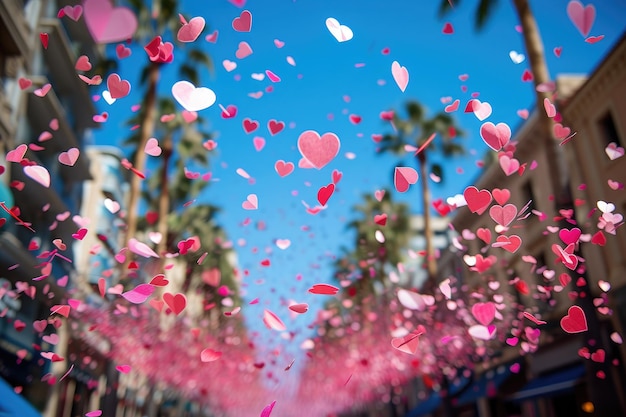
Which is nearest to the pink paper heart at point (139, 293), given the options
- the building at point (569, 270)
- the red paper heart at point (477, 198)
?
the red paper heart at point (477, 198)

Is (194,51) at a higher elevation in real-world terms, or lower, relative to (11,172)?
higher

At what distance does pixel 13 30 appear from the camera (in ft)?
43.5

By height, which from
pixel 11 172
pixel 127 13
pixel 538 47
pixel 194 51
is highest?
pixel 194 51

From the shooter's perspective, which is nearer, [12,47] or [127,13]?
[127,13]

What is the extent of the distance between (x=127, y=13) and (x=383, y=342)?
1745 cm

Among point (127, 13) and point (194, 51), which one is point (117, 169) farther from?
point (127, 13)

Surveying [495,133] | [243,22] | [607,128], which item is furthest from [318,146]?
[607,128]

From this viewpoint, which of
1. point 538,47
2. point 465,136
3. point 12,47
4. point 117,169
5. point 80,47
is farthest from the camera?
point 117,169

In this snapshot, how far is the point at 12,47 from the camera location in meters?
13.6

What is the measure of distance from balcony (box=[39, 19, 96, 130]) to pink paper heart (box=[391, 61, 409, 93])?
1428cm

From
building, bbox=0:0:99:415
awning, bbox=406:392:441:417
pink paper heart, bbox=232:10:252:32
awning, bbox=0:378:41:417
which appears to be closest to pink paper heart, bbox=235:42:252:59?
pink paper heart, bbox=232:10:252:32

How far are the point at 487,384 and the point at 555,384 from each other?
6094 mm

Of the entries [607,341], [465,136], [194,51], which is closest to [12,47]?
[194,51]

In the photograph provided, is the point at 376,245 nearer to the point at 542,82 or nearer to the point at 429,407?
the point at 429,407
